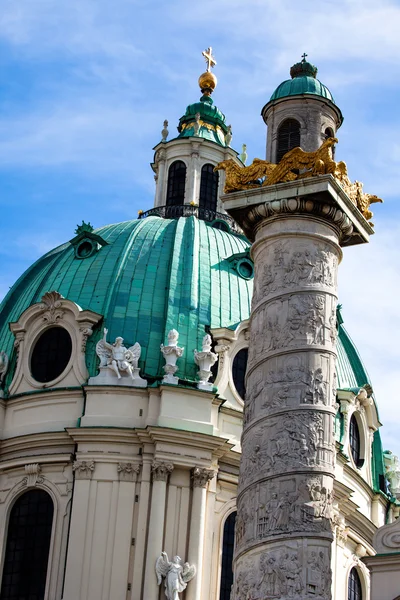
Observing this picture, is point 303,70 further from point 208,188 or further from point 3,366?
point 208,188

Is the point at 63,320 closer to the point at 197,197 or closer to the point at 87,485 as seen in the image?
the point at 87,485

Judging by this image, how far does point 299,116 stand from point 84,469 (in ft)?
48.9

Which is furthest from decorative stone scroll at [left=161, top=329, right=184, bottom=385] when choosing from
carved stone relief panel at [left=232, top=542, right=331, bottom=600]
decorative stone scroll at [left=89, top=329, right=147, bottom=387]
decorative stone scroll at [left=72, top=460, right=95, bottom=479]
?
carved stone relief panel at [left=232, top=542, right=331, bottom=600]

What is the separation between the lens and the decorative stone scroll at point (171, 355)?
1467 inches

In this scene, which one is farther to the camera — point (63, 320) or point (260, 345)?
point (63, 320)

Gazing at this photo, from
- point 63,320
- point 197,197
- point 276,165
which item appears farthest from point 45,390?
point 276,165

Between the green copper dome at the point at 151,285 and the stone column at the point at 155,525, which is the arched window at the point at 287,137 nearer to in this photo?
the stone column at the point at 155,525

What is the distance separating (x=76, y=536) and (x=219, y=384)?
6294mm

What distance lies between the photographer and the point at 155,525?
3519cm

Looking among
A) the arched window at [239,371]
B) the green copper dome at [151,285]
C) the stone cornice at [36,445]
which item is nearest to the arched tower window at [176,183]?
the green copper dome at [151,285]

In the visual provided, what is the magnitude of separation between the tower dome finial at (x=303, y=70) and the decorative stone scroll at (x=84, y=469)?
14.4 meters

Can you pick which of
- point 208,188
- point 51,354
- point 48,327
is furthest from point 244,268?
point 51,354

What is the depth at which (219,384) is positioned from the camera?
38125 mm

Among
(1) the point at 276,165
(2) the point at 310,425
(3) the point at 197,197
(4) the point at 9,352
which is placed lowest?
(2) the point at 310,425
